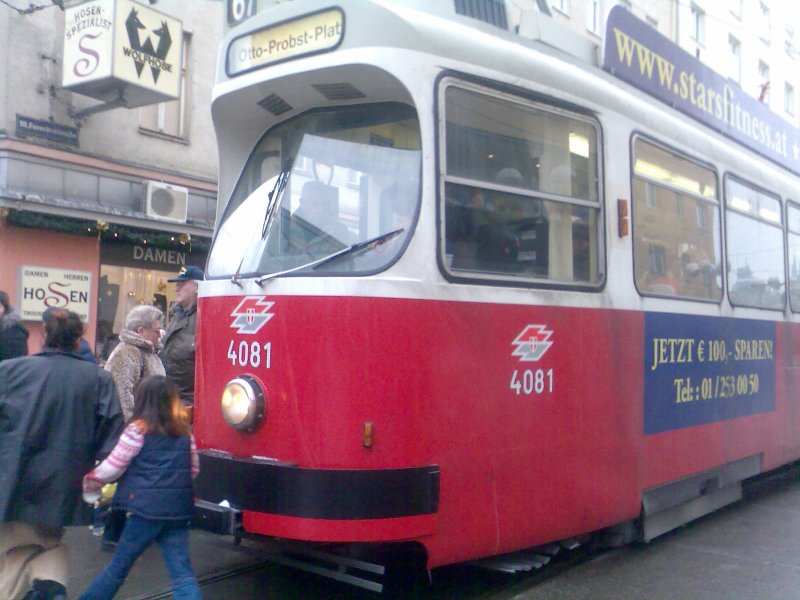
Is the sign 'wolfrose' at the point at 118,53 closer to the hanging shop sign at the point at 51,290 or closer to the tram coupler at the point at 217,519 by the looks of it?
the hanging shop sign at the point at 51,290

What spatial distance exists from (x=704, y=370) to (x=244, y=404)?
3460 millimetres

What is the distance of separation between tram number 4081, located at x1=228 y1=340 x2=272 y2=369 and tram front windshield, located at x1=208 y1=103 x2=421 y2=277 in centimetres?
38

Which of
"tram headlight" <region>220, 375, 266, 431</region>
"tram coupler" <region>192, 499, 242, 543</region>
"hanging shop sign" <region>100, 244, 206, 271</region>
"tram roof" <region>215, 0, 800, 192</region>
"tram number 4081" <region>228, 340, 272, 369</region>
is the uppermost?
"tram roof" <region>215, 0, 800, 192</region>

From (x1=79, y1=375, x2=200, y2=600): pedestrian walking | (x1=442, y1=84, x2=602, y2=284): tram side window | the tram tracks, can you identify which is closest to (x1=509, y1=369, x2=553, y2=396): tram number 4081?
(x1=442, y1=84, x2=602, y2=284): tram side window

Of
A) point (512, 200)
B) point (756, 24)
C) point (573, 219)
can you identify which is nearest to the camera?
point (512, 200)

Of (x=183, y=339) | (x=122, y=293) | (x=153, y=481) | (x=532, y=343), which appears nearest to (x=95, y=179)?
(x=122, y=293)

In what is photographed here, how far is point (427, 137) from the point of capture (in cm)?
445

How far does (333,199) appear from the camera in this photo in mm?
4672

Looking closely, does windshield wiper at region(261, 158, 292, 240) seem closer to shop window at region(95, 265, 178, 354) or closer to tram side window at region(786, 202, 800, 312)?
tram side window at region(786, 202, 800, 312)

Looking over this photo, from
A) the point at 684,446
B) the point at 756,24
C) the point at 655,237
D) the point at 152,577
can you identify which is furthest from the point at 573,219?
the point at 756,24

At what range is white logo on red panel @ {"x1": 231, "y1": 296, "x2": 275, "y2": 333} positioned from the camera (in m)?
4.55

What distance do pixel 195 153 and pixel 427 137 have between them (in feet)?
32.5

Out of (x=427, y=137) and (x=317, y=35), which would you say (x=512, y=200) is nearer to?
(x=427, y=137)

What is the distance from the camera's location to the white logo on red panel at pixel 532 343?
15.7 feet
